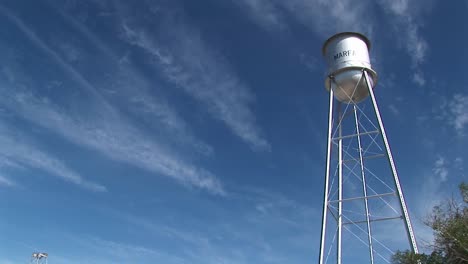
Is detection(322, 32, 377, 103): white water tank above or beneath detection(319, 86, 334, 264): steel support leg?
above

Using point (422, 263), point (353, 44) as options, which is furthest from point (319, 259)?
point (353, 44)

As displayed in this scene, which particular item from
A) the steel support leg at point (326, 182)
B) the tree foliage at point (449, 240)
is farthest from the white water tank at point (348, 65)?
the tree foliage at point (449, 240)

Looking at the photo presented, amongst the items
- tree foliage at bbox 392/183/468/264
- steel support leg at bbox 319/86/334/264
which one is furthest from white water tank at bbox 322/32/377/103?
tree foliage at bbox 392/183/468/264

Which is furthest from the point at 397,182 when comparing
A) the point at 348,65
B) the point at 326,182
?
the point at 348,65

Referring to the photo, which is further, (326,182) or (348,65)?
(348,65)

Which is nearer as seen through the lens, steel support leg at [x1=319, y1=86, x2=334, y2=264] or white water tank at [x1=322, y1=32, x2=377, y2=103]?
steel support leg at [x1=319, y1=86, x2=334, y2=264]

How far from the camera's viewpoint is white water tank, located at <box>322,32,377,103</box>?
78.9ft

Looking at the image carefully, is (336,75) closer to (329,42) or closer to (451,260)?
(329,42)

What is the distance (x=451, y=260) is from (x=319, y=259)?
6041 millimetres

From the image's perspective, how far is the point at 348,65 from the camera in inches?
944

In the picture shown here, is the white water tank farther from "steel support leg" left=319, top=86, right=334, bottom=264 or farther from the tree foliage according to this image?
the tree foliage

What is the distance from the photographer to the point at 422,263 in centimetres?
1556

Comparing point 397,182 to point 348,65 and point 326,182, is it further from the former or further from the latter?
point 348,65

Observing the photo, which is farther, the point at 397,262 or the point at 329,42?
the point at 329,42
